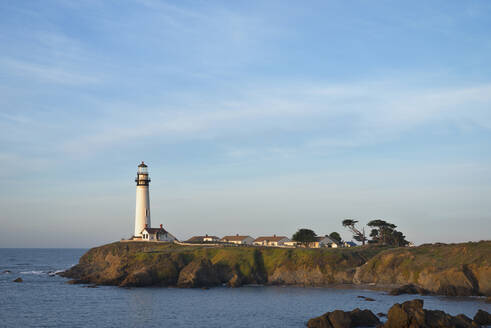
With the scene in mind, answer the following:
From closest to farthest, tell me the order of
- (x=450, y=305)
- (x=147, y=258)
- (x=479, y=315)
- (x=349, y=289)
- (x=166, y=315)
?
(x=479, y=315) < (x=166, y=315) < (x=450, y=305) < (x=349, y=289) < (x=147, y=258)

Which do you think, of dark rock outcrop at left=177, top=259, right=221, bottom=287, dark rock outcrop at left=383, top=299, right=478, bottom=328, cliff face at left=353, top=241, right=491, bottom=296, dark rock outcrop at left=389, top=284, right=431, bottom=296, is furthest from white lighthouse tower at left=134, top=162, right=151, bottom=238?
dark rock outcrop at left=383, top=299, right=478, bottom=328

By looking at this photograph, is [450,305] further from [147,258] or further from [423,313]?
[147,258]

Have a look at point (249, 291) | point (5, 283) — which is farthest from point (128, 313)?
point (5, 283)

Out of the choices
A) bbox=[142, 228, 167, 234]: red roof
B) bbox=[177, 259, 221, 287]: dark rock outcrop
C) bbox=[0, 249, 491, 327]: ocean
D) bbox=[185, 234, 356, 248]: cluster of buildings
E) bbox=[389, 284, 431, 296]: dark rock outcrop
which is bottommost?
bbox=[0, 249, 491, 327]: ocean

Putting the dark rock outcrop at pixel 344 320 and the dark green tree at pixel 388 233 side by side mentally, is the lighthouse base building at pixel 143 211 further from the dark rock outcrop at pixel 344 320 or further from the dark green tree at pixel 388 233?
the dark rock outcrop at pixel 344 320

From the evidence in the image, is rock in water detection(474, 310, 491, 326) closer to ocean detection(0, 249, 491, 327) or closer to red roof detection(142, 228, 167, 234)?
ocean detection(0, 249, 491, 327)

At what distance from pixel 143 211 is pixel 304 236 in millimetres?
39151

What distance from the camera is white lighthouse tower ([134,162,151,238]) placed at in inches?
4557

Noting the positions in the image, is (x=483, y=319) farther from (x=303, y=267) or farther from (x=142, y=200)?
(x=142, y=200)

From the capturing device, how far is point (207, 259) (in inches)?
3354

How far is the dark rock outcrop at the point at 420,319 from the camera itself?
43250 mm

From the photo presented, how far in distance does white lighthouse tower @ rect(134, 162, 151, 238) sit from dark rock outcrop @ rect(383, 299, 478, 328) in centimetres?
8022

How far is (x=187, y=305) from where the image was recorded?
60.9m

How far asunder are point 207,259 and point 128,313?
3020 centimetres
